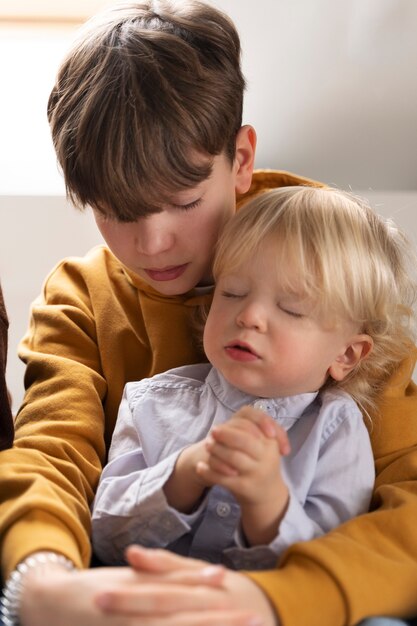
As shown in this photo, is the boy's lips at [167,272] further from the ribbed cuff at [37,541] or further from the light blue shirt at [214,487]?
the ribbed cuff at [37,541]

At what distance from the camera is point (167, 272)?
1.38m

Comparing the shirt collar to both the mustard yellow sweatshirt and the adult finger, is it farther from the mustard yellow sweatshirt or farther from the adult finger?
the adult finger

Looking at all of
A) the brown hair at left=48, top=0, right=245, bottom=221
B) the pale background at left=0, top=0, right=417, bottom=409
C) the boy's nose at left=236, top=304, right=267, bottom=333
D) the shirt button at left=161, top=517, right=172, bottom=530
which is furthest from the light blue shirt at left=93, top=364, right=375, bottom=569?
the pale background at left=0, top=0, right=417, bottom=409

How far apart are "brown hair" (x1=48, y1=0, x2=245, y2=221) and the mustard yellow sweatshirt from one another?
18 centimetres

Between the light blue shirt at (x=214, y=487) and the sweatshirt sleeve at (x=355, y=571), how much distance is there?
0.05m

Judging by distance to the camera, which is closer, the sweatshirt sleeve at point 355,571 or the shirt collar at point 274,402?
the sweatshirt sleeve at point 355,571

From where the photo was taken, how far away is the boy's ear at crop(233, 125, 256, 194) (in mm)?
1434

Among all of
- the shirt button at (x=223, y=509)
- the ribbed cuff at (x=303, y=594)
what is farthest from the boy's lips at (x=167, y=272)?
the ribbed cuff at (x=303, y=594)

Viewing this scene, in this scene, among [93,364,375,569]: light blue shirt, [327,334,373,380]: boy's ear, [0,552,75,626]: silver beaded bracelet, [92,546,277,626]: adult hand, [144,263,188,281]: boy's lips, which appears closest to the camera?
[92,546,277,626]: adult hand

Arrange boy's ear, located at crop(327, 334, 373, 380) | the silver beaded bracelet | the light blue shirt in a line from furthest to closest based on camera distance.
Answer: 1. boy's ear, located at crop(327, 334, 373, 380)
2. the light blue shirt
3. the silver beaded bracelet

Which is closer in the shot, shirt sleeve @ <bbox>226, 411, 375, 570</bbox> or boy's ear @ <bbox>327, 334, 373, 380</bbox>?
shirt sleeve @ <bbox>226, 411, 375, 570</bbox>

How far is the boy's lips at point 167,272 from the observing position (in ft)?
4.53

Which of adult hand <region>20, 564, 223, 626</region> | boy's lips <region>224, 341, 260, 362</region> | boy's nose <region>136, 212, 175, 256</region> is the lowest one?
adult hand <region>20, 564, 223, 626</region>

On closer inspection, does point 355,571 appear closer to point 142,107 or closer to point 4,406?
point 4,406
